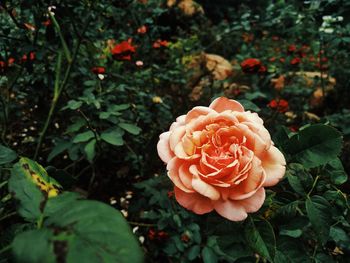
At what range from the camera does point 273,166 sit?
21.9 inches

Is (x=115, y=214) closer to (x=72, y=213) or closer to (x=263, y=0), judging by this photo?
(x=72, y=213)

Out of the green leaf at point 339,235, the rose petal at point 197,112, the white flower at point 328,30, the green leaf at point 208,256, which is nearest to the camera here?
the rose petal at point 197,112

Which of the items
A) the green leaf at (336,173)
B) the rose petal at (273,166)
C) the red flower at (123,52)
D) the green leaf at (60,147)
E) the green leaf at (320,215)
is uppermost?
the rose petal at (273,166)

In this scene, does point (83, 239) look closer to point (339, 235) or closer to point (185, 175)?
point (185, 175)

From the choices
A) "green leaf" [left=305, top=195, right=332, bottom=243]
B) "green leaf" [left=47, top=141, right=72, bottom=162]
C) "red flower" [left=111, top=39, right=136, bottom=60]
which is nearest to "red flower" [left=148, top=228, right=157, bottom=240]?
"green leaf" [left=47, top=141, right=72, bottom=162]

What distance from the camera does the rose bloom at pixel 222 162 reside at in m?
0.52

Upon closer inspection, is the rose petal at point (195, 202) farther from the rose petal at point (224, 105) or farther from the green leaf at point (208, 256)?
the green leaf at point (208, 256)

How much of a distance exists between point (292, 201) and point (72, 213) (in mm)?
470

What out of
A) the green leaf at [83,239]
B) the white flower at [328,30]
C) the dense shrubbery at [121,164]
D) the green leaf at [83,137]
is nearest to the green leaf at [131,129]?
the dense shrubbery at [121,164]

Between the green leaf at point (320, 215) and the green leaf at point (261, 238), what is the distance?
0.09 m

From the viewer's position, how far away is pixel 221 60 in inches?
165

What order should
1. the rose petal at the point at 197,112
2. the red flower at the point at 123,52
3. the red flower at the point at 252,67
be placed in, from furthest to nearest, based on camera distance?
the red flower at the point at 252,67, the red flower at the point at 123,52, the rose petal at the point at 197,112

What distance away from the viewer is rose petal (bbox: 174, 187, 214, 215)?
0.54 metres

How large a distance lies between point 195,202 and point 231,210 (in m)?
0.06
